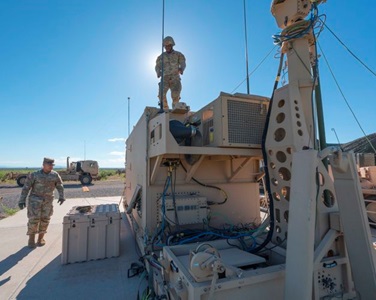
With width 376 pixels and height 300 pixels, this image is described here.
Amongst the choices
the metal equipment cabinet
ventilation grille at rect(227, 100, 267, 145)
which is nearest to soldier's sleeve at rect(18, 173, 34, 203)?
the metal equipment cabinet

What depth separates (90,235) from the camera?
3.34 meters

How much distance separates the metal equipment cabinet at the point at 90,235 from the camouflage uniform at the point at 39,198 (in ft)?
3.70

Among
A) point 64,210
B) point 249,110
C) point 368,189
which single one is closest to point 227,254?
point 249,110

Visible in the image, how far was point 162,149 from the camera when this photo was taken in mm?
→ 2609

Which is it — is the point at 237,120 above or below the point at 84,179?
above

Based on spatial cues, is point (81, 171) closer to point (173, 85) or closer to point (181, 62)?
point (173, 85)

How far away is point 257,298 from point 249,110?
2068 millimetres

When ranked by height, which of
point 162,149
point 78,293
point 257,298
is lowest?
point 78,293

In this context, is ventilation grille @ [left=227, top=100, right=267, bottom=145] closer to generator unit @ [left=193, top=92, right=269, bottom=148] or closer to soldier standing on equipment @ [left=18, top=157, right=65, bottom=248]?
generator unit @ [left=193, top=92, right=269, bottom=148]

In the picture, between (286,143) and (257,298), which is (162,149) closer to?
(286,143)

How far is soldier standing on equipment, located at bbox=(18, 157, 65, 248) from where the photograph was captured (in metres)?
4.04

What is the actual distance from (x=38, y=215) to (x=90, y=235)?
152 centimetres

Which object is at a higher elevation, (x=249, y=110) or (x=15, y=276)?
(x=249, y=110)

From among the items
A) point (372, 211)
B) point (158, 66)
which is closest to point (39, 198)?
point (158, 66)
